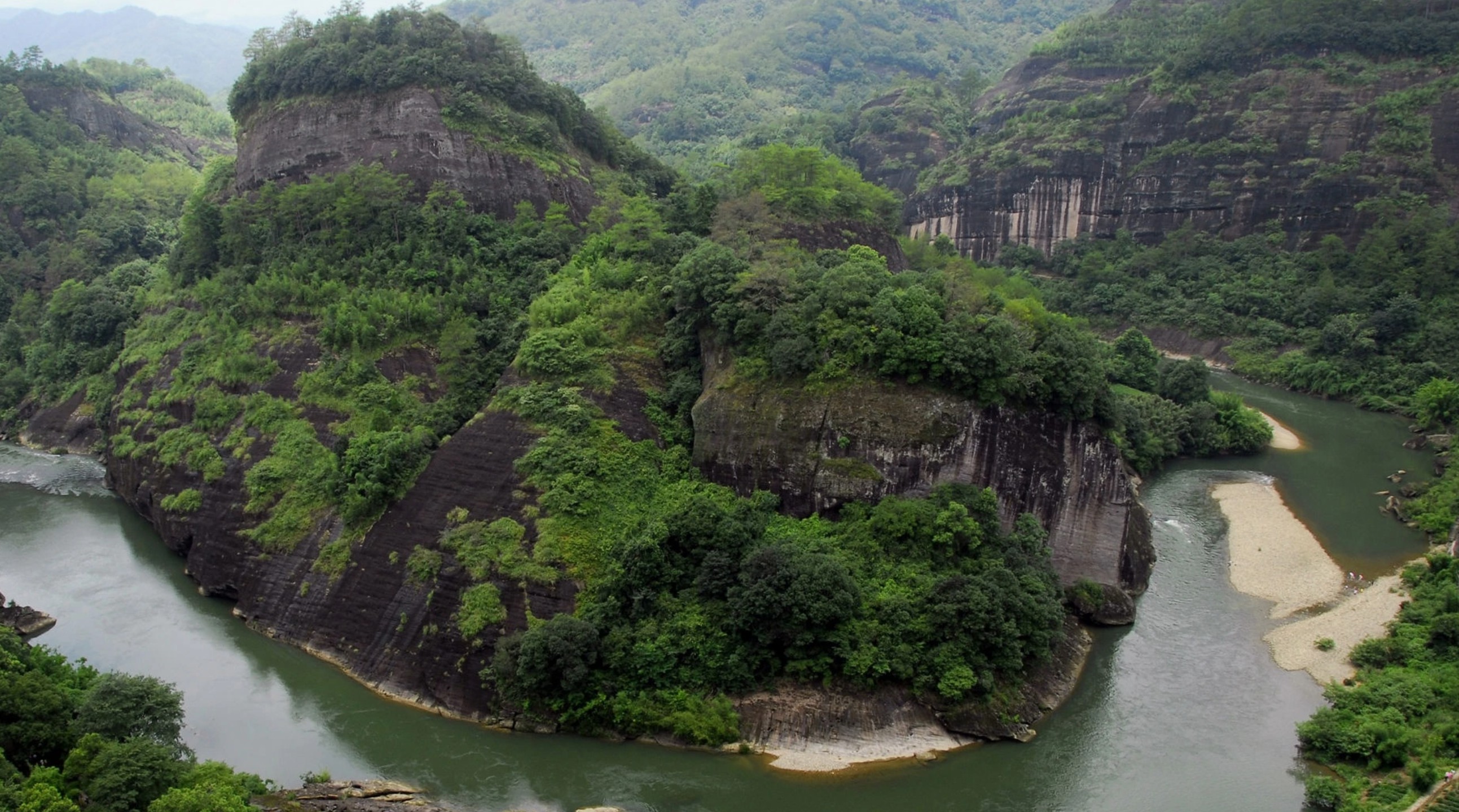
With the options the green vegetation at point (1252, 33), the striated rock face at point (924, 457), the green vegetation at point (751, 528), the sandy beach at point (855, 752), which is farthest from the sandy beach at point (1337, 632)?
the green vegetation at point (1252, 33)

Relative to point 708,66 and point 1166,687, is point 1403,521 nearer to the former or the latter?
point 1166,687

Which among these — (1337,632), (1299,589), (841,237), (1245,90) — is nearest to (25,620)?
(841,237)

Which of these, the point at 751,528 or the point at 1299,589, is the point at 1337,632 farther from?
the point at 751,528

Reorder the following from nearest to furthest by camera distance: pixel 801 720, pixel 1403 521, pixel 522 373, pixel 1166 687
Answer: pixel 801 720 → pixel 1166 687 → pixel 522 373 → pixel 1403 521

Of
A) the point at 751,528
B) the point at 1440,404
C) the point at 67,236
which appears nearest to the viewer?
the point at 751,528

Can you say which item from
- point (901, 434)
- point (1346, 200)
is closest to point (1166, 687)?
point (901, 434)

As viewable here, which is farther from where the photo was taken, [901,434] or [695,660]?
[901,434]

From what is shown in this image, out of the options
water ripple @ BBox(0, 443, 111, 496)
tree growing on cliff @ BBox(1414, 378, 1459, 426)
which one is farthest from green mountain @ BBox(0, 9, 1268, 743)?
tree growing on cliff @ BBox(1414, 378, 1459, 426)
